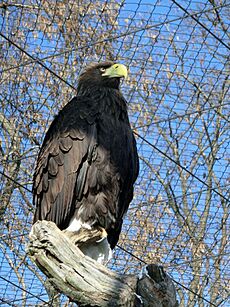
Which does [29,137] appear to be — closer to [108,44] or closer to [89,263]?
[108,44]

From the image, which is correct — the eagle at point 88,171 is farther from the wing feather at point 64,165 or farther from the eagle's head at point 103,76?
the eagle's head at point 103,76

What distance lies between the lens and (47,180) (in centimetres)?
404

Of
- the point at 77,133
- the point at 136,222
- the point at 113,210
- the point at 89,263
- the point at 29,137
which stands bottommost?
the point at 89,263

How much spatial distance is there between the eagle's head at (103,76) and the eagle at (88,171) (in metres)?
0.27

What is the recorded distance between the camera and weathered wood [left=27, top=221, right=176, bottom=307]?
2.83 metres

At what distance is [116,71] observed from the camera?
4.48m

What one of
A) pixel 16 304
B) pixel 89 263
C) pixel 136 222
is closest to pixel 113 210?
pixel 89 263

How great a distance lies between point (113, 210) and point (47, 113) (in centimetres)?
253

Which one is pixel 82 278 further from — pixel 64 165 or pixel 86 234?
pixel 64 165

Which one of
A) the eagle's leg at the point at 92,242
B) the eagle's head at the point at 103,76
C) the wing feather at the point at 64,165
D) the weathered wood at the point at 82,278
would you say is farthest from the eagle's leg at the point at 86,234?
the eagle's head at the point at 103,76

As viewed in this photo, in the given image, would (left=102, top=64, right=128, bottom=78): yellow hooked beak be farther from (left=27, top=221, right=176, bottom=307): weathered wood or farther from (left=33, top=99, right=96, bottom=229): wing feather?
(left=27, top=221, right=176, bottom=307): weathered wood

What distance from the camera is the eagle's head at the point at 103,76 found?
4469 millimetres

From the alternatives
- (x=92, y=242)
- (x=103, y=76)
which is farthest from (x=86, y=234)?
(x=103, y=76)

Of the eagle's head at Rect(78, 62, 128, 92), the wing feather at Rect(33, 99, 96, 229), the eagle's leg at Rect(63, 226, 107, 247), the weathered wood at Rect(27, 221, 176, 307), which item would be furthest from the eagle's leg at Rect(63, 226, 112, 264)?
the eagle's head at Rect(78, 62, 128, 92)
